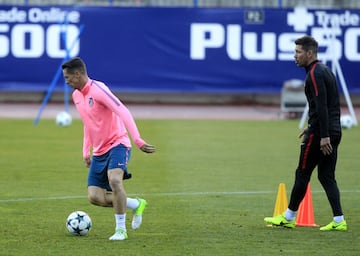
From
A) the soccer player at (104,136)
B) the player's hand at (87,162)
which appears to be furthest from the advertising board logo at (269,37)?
the soccer player at (104,136)

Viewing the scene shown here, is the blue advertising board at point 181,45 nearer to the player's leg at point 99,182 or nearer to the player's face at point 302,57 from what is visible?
the player's face at point 302,57

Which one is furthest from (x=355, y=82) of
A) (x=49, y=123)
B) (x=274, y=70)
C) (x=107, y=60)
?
(x=49, y=123)

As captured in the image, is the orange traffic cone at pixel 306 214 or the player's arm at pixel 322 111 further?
the orange traffic cone at pixel 306 214

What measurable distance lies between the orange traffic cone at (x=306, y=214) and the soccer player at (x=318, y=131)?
0.94ft

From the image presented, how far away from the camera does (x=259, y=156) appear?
18016mm

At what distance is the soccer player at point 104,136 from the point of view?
9.53 metres

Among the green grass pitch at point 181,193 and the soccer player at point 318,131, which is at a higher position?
the soccer player at point 318,131

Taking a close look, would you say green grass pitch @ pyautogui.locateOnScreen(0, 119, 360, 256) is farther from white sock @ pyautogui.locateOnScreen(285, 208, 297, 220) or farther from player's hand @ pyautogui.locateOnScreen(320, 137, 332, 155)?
player's hand @ pyautogui.locateOnScreen(320, 137, 332, 155)

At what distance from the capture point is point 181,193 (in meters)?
13.3

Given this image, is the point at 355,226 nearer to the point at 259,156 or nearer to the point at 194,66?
the point at 259,156

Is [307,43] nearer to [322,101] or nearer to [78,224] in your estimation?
[322,101]

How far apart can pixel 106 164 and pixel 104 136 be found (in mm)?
287

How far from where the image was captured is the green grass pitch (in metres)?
9.35

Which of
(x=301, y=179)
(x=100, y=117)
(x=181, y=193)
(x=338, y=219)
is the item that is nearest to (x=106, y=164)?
(x=100, y=117)
